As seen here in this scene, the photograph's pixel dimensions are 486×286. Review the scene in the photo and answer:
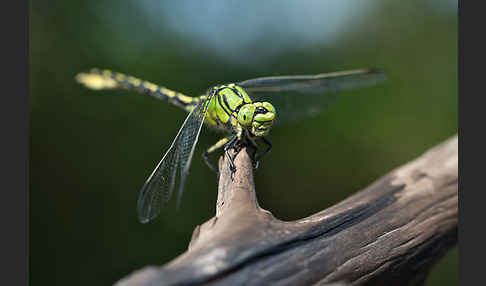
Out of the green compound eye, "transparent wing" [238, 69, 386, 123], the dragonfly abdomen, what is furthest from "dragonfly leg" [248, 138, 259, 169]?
the dragonfly abdomen

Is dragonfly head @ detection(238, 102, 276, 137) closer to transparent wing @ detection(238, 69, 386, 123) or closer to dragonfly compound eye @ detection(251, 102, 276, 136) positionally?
dragonfly compound eye @ detection(251, 102, 276, 136)

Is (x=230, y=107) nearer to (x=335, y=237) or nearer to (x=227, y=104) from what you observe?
(x=227, y=104)

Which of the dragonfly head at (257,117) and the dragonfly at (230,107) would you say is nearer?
the dragonfly at (230,107)

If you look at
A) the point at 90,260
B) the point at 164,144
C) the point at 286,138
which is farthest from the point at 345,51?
the point at 90,260

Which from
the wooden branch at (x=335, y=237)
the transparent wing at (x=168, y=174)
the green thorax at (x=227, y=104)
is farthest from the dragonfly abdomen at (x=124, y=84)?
the wooden branch at (x=335, y=237)

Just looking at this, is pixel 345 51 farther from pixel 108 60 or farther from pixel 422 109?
pixel 108 60

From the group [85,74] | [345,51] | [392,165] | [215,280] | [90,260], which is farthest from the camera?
[345,51]

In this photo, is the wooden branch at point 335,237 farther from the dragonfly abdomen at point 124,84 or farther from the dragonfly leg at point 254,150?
the dragonfly abdomen at point 124,84
